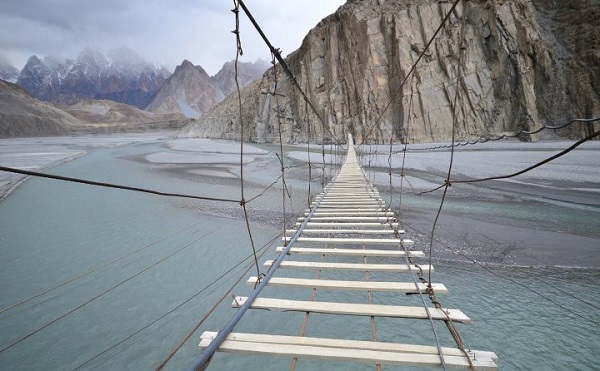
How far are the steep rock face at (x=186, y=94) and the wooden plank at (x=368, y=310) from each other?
590ft

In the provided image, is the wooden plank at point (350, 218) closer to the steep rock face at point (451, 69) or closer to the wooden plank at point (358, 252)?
the wooden plank at point (358, 252)

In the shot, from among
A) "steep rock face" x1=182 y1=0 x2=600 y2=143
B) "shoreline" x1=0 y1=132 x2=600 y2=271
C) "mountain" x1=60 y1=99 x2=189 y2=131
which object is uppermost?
"mountain" x1=60 y1=99 x2=189 y2=131

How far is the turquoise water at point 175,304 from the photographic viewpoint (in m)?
3.65

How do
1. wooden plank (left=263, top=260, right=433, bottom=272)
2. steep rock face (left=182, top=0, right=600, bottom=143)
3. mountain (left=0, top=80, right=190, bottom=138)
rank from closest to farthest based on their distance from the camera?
wooden plank (left=263, top=260, right=433, bottom=272) → steep rock face (left=182, top=0, right=600, bottom=143) → mountain (left=0, top=80, right=190, bottom=138)

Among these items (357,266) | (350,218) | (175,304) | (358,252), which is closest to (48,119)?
(175,304)

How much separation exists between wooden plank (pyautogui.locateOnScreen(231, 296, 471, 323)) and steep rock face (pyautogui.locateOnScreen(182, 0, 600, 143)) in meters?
19.6

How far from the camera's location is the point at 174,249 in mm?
6797

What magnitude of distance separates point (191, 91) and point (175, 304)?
193m

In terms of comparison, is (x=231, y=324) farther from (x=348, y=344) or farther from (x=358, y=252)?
(x=358, y=252)

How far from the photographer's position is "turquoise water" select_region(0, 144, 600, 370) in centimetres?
365

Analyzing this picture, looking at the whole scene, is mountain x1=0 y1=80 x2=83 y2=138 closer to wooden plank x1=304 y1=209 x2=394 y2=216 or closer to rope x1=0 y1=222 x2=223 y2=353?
rope x1=0 y1=222 x2=223 y2=353

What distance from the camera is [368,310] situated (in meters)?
2.28

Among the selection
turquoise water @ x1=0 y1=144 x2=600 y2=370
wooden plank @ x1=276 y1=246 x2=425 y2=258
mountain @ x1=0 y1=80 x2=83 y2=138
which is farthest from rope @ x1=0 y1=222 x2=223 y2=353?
mountain @ x1=0 y1=80 x2=83 y2=138

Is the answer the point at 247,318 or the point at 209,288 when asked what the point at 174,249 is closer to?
the point at 209,288
